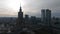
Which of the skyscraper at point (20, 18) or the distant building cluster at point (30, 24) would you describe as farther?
the skyscraper at point (20, 18)

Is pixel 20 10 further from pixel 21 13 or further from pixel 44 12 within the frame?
pixel 44 12

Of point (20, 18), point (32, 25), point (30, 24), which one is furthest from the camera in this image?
point (30, 24)

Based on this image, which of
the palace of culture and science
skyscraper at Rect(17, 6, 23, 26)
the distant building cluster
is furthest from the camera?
skyscraper at Rect(17, 6, 23, 26)

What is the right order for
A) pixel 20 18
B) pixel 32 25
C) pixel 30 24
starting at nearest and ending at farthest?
pixel 20 18 → pixel 32 25 → pixel 30 24

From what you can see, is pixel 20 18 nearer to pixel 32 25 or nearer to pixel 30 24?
pixel 32 25

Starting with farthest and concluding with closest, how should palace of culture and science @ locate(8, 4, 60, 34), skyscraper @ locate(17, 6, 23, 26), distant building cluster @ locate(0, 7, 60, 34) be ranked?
1. skyscraper @ locate(17, 6, 23, 26)
2. distant building cluster @ locate(0, 7, 60, 34)
3. palace of culture and science @ locate(8, 4, 60, 34)

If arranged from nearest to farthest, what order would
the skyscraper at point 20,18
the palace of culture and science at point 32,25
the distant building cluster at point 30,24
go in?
the palace of culture and science at point 32,25
the distant building cluster at point 30,24
the skyscraper at point 20,18

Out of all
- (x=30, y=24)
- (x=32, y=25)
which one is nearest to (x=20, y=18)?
(x=32, y=25)

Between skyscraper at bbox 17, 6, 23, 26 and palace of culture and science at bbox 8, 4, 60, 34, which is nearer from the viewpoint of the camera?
palace of culture and science at bbox 8, 4, 60, 34

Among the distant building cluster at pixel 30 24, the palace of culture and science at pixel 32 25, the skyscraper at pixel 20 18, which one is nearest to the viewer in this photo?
the palace of culture and science at pixel 32 25

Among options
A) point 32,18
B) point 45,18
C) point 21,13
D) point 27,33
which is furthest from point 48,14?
point 27,33

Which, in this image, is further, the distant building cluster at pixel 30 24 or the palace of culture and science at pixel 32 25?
the distant building cluster at pixel 30 24
